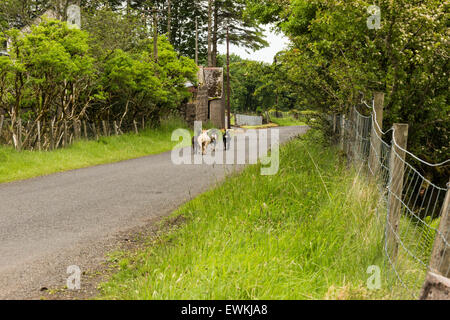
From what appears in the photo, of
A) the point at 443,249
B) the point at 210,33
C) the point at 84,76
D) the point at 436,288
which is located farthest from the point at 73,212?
the point at 210,33

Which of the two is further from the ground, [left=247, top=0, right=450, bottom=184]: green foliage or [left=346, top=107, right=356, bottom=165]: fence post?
[left=247, top=0, right=450, bottom=184]: green foliage

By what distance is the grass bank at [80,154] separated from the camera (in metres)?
13.6

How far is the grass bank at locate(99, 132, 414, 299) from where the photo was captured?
389cm

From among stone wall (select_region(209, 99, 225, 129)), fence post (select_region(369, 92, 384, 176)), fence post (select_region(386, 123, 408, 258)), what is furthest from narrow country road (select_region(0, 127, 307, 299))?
stone wall (select_region(209, 99, 225, 129))

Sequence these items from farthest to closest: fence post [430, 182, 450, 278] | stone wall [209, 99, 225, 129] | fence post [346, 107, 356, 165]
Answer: stone wall [209, 99, 225, 129] → fence post [346, 107, 356, 165] → fence post [430, 182, 450, 278]

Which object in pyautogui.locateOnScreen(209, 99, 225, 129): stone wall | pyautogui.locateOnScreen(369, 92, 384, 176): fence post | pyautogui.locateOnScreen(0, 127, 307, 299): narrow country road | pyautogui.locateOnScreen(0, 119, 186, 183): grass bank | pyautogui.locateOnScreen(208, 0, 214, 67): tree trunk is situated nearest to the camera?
pyautogui.locateOnScreen(0, 127, 307, 299): narrow country road

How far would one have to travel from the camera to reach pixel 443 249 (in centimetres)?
316

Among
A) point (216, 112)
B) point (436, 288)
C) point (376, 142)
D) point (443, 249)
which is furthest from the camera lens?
point (216, 112)

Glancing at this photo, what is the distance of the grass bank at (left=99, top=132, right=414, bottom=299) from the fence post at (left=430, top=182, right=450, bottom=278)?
546 mm

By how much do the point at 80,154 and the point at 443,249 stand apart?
51.5 ft

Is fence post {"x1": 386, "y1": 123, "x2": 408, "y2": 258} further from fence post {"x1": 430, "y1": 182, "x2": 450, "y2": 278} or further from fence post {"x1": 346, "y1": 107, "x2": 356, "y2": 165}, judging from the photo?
fence post {"x1": 346, "y1": 107, "x2": 356, "y2": 165}

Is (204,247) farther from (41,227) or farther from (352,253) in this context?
(41,227)

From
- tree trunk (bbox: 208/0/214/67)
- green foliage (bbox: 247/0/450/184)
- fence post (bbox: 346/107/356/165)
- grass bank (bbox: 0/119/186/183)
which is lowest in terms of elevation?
grass bank (bbox: 0/119/186/183)

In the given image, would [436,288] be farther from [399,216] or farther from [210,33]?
[210,33]
